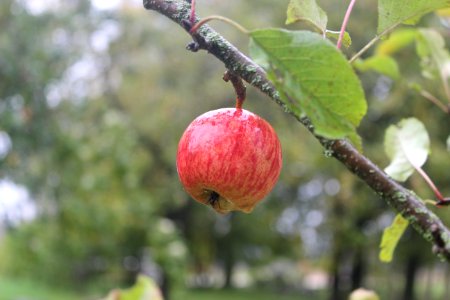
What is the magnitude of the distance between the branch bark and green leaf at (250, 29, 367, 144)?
0.30 ft

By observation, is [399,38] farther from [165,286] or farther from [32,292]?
[32,292]

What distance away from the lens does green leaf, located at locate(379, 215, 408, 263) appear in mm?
775

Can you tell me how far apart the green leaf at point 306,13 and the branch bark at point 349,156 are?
0.38 feet

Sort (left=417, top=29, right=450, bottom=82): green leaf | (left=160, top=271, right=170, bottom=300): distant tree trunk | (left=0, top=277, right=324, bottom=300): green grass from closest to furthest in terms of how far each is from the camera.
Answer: (left=417, top=29, right=450, bottom=82): green leaf
(left=0, top=277, right=324, bottom=300): green grass
(left=160, top=271, right=170, bottom=300): distant tree trunk

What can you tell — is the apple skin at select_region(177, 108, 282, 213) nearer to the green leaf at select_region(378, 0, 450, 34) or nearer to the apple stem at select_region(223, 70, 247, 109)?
the apple stem at select_region(223, 70, 247, 109)

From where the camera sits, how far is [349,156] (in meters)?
0.65

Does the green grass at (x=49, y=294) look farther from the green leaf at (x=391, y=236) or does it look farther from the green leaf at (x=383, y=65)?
the green leaf at (x=391, y=236)

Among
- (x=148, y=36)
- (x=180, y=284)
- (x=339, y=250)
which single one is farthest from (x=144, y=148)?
(x=339, y=250)

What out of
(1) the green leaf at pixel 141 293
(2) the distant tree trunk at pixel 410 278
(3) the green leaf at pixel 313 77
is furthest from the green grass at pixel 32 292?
(3) the green leaf at pixel 313 77

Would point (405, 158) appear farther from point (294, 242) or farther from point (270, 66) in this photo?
point (294, 242)

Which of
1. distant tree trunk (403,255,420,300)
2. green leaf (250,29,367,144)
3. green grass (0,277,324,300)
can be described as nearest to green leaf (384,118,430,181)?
green leaf (250,29,367,144)

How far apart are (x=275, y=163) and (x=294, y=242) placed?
13.5 meters

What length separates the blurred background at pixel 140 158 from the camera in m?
6.46

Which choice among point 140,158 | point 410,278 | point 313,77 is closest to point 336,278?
point 410,278
